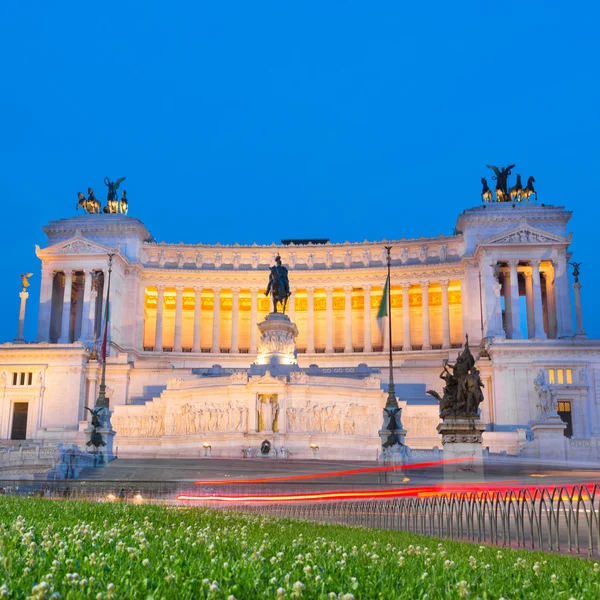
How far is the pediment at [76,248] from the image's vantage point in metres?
90.8

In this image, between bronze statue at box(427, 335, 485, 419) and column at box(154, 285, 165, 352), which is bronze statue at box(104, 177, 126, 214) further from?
bronze statue at box(427, 335, 485, 419)

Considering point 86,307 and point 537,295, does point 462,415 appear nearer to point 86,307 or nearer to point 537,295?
point 537,295

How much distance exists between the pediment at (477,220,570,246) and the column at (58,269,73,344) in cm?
4863

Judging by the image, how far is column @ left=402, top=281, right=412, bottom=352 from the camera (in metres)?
93.2

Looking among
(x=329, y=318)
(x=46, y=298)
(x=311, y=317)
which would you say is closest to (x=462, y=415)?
(x=329, y=318)

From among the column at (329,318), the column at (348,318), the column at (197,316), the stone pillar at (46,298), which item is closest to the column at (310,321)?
the column at (329,318)

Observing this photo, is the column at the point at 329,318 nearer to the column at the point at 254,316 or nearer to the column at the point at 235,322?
the column at the point at 254,316

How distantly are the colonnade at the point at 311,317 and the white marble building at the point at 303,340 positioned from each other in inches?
9.2

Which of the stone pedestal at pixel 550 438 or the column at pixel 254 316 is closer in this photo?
the stone pedestal at pixel 550 438

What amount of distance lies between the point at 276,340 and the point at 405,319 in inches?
1216

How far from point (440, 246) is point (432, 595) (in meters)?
92.1

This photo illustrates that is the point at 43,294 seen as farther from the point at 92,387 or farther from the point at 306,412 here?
the point at 306,412

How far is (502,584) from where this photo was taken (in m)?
7.65

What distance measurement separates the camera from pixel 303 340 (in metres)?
100
